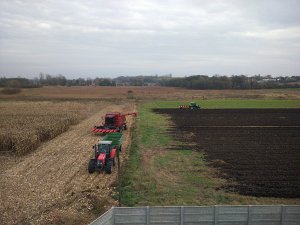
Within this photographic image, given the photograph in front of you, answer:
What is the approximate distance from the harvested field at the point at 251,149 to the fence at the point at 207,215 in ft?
14.8

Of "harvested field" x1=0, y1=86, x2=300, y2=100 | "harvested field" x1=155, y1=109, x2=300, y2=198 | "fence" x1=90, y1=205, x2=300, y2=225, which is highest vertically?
"harvested field" x1=0, y1=86, x2=300, y2=100

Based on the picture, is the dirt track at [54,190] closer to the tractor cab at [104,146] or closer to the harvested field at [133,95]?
Answer: the tractor cab at [104,146]

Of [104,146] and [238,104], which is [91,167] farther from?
A: [238,104]

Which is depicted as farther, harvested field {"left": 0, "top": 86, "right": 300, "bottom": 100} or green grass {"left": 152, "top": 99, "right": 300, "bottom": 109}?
harvested field {"left": 0, "top": 86, "right": 300, "bottom": 100}

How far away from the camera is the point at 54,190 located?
56.0 ft

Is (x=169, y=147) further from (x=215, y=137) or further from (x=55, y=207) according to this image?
(x=55, y=207)

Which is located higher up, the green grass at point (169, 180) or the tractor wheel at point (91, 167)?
the tractor wheel at point (91, 167)

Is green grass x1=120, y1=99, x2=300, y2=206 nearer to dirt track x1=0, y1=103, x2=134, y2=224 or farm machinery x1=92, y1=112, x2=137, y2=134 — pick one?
dirt track x1=0, y1=103, x2=134, y2=224

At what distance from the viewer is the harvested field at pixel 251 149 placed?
17.9 m

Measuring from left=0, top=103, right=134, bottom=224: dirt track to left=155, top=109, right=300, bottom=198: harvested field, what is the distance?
242 inches

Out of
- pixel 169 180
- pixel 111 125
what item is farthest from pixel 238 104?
pixel 169 180

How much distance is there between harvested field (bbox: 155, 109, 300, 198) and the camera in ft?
58.6

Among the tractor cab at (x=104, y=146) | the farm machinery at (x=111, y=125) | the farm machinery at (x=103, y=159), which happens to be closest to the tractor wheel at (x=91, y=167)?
the farm machinery at (x=103, y=159)

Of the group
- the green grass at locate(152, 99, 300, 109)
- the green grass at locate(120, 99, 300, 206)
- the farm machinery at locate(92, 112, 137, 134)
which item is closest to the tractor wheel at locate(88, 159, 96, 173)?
the green grass at locate(120, 99, 300, 206)
